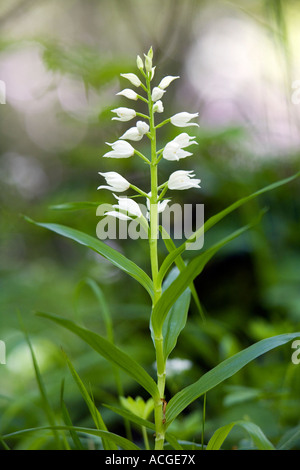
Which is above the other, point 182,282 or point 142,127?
point 142,127

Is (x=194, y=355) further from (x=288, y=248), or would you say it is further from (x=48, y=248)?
(x=48, y=248)

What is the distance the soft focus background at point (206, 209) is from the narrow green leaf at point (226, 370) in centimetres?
32

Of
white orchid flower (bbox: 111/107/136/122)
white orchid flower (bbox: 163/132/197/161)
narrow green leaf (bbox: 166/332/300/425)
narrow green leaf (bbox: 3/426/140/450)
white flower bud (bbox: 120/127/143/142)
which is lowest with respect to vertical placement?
narrow green leaf (bbox: 3/426/140/450)

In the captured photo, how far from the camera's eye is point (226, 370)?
47cm

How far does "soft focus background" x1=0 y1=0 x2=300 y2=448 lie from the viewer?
3.45ft

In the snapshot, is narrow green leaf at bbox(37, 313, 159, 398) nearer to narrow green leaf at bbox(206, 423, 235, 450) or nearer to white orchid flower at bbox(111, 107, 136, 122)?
narrow green leaf at bbox(206, 423, 235, 450)

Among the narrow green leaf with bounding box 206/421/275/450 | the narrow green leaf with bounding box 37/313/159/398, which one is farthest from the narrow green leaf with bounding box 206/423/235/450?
the narrow green leaf with bounding box 37/313/159/398

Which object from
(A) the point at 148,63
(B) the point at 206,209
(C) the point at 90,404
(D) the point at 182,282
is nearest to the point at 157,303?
(D) the point at 182,282

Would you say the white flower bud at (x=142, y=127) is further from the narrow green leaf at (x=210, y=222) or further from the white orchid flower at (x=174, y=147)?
the narrow green leaf at (x=210, y=222)

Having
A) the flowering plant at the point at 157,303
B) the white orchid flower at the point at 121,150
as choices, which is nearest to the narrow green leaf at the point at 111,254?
the flowering plant at the point at 157,303

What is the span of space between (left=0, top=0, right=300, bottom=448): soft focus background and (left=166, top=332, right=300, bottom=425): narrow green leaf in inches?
12.8

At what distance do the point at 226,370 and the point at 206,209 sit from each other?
1.19 meters

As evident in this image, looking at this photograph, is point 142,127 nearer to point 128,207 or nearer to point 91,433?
point 128,207

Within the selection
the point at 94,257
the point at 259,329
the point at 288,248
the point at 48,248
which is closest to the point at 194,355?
the point at 259,329
